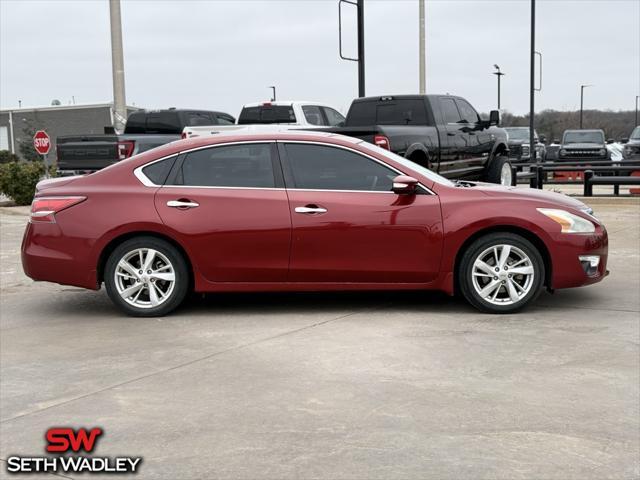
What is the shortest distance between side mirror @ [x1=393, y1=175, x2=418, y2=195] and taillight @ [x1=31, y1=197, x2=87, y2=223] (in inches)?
105

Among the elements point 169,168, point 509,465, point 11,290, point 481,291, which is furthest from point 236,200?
point 509,465

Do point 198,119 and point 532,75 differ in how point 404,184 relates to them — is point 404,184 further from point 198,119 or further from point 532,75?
point 532,75

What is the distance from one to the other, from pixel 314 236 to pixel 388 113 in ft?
28.2

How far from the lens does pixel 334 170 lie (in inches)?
307

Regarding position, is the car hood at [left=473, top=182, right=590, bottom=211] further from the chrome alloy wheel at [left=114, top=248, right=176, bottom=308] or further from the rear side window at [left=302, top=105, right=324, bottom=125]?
the rear side window at [left=302, top=105, right=324, bottom=125]

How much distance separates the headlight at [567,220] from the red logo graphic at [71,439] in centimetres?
445

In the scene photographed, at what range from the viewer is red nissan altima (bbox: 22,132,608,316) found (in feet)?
24.8

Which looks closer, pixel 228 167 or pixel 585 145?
pixel 228 167

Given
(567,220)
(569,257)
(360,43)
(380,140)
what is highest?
(360,43)

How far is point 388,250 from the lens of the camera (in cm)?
758

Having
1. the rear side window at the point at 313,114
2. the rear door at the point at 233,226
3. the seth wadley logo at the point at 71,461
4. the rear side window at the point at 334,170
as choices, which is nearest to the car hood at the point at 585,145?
the rear side window at the point at 313,114

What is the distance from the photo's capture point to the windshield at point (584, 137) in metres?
35.0

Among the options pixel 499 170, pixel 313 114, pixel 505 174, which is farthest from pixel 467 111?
pixel 313 114

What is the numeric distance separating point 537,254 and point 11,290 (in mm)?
5416
